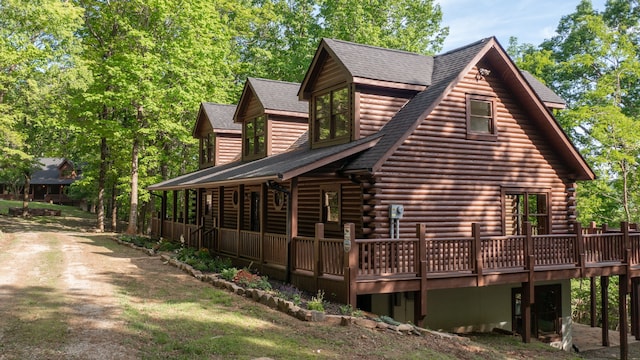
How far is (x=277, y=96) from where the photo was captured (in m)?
23.5

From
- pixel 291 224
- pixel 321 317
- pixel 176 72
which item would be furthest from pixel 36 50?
pixel 321 317

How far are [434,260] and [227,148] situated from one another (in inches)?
736

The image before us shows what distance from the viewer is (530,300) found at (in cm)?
1411

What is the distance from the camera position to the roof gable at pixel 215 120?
2870 cm

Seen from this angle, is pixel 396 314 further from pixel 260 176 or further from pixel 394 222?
pixel 260 176

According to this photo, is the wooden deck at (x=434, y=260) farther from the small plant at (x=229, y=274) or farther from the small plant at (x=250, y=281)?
the small plant at (x=229, y=274)

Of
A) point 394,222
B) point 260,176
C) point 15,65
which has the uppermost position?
point 15,65

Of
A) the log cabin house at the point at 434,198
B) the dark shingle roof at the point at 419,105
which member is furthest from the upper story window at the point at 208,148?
the dark shingle roof at the point at 419,105

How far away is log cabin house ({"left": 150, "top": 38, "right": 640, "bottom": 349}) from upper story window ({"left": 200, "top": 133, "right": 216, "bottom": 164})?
10.8m

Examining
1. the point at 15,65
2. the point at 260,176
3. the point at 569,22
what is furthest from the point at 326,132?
the point at 569,22

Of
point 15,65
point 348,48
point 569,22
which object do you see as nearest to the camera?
point 348,48

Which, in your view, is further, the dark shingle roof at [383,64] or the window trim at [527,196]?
the window trim at [527,196]

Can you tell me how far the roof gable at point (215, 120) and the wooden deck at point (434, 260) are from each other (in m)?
12.9

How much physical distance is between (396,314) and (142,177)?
2709 centimetres
